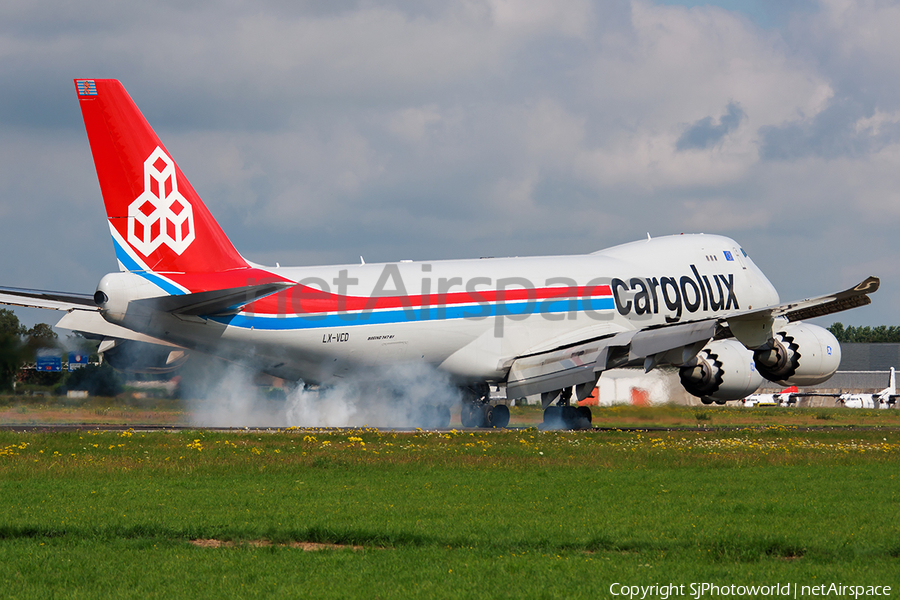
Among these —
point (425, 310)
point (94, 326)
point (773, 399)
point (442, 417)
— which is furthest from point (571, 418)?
point (773, 399)

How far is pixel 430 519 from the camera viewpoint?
14.1 meters

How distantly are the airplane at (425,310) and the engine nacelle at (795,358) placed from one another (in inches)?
2.0

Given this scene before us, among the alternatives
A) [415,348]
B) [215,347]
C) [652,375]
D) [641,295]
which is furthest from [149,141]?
[652,375]

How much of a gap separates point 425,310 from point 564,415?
6322 millimetres

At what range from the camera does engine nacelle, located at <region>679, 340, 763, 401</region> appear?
35312 millimetres

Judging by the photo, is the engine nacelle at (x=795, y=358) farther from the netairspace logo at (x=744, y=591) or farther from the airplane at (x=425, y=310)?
the netairspace logo at (x=744, y=591)

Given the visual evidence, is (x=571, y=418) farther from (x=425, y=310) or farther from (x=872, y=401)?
(x=872, y=401)

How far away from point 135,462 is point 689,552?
1367 centimetres

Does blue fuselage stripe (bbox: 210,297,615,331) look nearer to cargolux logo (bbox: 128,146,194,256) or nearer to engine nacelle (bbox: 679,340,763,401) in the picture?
cargolux logo (bbox: 128,146,194,256)

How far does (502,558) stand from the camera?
1152cm

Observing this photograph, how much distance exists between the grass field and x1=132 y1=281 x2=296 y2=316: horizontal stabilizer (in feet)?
14.7

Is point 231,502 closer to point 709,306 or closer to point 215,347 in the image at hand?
point 215,347

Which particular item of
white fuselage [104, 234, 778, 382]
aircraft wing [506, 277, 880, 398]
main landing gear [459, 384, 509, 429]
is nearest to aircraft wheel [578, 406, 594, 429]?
aircraft wing [506, 277, 880, 398]

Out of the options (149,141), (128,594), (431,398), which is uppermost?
(149,141)
